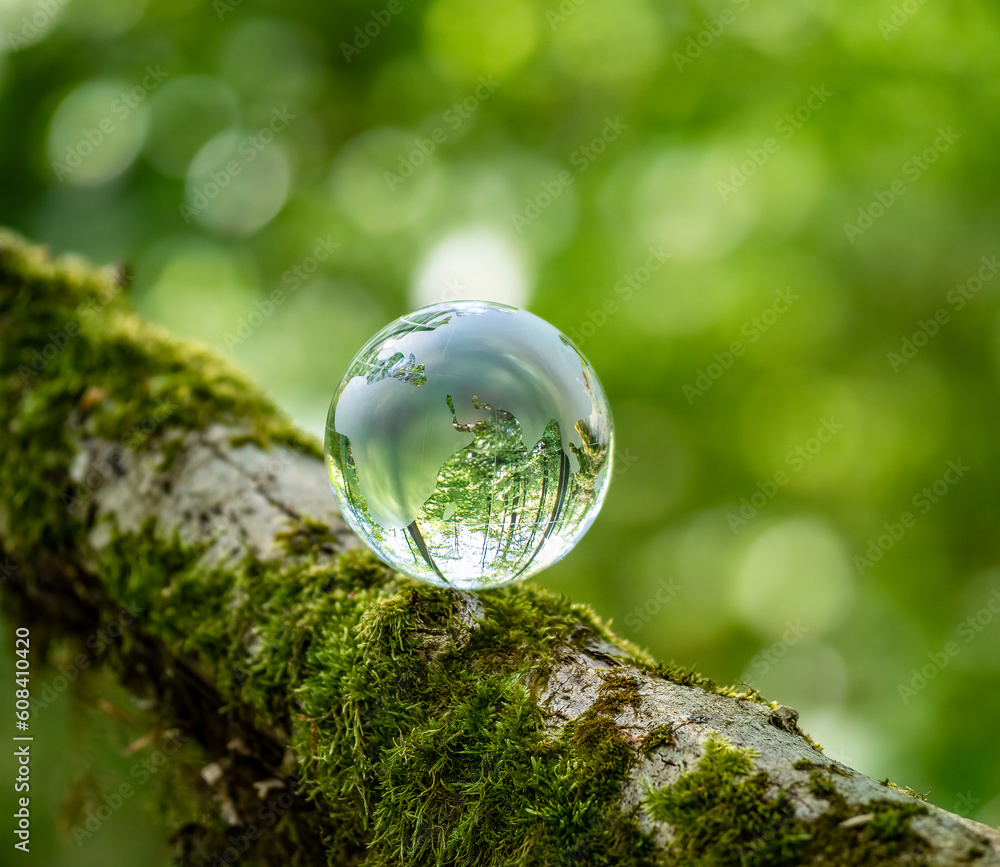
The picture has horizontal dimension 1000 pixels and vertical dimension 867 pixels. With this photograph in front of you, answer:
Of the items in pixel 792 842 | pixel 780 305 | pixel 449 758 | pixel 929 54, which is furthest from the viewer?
pixel 780 305

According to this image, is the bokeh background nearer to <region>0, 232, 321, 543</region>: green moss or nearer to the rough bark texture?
<region>0, 232, 321, 543</region>: green moss

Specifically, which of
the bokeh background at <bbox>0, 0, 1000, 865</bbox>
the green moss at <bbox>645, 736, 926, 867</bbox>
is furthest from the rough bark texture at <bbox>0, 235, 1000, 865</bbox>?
the bokeh background at <bbox>0, 0, 1000, 865</bbox>

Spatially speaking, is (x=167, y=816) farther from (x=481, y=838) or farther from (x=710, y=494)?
(x=710, y=494)

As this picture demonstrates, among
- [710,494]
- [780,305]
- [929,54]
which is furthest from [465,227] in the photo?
[929,54]

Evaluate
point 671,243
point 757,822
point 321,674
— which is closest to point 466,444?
point 321,674

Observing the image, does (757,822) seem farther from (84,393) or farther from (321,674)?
(84,393)
